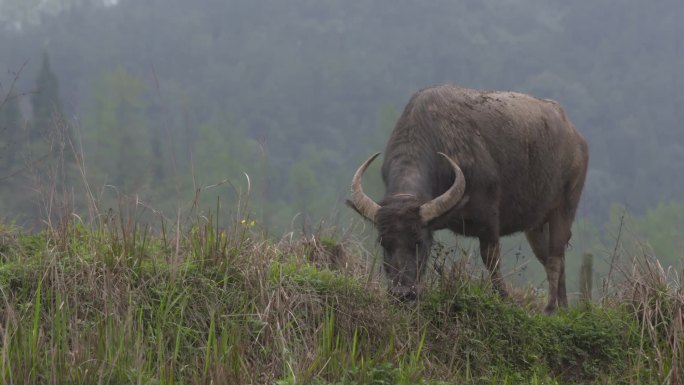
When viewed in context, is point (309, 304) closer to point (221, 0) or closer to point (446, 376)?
point (446, 376)

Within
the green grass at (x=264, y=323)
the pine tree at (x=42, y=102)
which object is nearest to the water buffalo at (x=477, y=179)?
the green grass at (x=264, y=323)

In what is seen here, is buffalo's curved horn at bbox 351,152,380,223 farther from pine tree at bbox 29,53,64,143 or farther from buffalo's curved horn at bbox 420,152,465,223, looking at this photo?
pine tree at bbox 29,53,64,143

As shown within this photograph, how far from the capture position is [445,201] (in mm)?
9000

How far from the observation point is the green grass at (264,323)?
20.1 ft

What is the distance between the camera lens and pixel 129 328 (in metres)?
6.09

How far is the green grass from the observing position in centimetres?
613

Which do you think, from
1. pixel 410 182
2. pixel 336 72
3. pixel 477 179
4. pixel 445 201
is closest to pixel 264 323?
pixel 445 201

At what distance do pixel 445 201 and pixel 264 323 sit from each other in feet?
8.97

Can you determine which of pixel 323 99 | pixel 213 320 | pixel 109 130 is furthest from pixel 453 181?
pixel 323 99

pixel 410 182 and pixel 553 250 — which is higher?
pixel 410 182

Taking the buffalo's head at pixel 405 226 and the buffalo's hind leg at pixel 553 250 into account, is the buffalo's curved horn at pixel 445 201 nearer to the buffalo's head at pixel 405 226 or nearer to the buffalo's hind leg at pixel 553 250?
the buffalo's head at pixel 405 226

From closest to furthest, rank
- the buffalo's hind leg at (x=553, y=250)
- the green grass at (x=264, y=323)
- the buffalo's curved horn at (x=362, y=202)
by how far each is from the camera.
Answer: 1. the green grass at (x=264, y=323)
2. the buffalo's curved horn at (x=362, y=202)
3. the buffalo's hind leg at (x=553, y=250)

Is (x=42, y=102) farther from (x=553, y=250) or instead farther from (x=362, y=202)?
(x=362, y=202)

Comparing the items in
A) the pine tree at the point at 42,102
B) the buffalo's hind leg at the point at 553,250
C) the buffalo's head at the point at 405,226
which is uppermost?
the buffalo's head at the point at 405,226
